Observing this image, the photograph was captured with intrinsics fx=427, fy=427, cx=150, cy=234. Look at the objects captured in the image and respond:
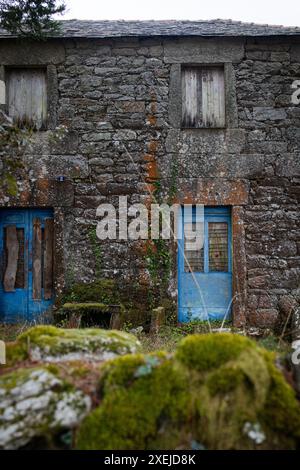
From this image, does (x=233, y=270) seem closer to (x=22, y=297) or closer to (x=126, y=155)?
(x=126, y=155)

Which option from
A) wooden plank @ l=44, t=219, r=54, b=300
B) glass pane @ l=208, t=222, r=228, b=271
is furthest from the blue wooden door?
wooden plank @ l=44, t=219, r=54, b=300

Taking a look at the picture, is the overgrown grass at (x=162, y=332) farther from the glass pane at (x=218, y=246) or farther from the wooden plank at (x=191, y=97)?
the wooden plank at (x=191, y=97)

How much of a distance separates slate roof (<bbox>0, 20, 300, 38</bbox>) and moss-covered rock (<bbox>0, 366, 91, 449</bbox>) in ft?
19.2

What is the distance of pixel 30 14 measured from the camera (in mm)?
5887

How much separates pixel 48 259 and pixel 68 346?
444 cm

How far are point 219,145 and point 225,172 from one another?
17.6 inches

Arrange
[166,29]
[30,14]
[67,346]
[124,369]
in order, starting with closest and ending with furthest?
[124,369], [67,346], [30,14], [166,29]

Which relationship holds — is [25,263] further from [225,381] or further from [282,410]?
[282,410]

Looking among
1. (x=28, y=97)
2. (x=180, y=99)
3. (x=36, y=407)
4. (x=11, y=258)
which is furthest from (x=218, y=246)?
(x=36, y=407)

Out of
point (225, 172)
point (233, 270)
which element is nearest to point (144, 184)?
point (225, 172)

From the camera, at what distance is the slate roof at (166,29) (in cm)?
668

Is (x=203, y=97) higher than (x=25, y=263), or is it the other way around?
(x=203, y=97)

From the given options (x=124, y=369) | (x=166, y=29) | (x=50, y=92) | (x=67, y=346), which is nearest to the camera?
(x=124, y=369)

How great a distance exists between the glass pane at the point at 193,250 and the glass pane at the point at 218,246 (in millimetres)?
161
